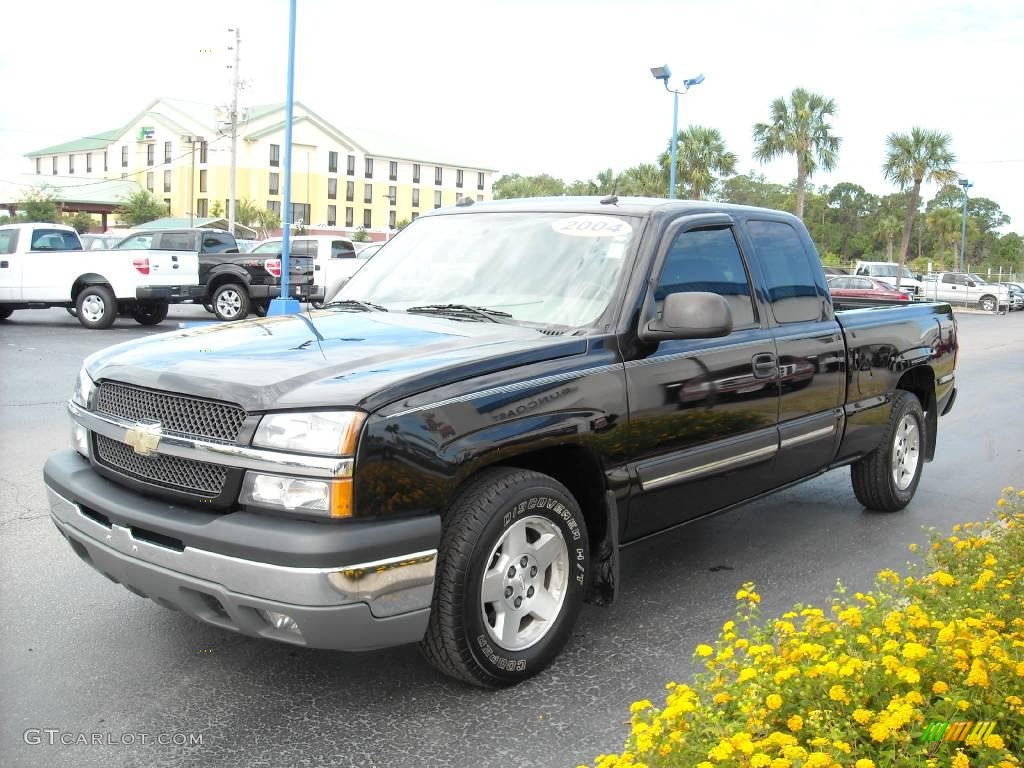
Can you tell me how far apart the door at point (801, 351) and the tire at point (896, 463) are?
0.81m

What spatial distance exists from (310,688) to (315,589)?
2.61 ft

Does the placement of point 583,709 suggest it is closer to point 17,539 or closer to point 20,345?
point 17,539

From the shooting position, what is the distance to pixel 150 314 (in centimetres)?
1988

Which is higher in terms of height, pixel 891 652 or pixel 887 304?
pixel 887 304

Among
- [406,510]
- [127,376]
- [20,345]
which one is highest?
[127,376]

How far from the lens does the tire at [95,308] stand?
720 inches

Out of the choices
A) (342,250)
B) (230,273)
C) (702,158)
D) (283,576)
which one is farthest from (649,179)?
(283,576)

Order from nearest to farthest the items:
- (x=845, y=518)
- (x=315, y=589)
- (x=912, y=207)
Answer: (x=315, y=589), (x=845, y=518), (x=912, y=207)

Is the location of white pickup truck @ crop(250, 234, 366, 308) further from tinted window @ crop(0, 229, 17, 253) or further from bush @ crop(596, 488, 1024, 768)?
bush @ crop(596, 488, 1024, 768)

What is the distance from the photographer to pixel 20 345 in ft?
50.6

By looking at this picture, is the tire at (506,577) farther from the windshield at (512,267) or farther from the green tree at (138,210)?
the green tree at (138,210)

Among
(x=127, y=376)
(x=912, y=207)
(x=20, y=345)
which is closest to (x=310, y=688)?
(x=127, y=376)

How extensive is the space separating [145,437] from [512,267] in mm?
1835

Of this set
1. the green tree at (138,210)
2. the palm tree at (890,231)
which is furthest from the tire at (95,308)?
the palm tree at (890,231)
